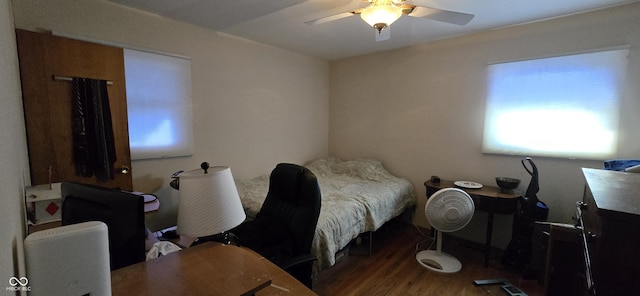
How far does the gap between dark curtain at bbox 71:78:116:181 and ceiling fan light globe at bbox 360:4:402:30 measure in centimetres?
201

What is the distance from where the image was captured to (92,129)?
1931 mm

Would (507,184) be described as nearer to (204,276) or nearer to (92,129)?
(204,276)

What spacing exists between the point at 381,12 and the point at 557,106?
2.04 m

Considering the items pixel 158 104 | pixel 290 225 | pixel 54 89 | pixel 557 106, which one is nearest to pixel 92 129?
pixel 54 89

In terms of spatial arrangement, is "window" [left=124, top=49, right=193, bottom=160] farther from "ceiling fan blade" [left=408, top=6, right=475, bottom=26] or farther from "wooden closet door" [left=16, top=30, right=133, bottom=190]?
"ceiling fan blade" [left=408, top=6, right=475, bottom=26]

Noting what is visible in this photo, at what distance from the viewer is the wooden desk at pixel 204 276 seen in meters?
0.87

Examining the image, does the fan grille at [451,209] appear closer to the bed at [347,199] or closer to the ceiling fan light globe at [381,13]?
the bed at [347,199]

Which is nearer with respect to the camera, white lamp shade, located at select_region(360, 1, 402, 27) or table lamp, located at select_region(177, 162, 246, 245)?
table lamp, located at select_region(177, 162, 246, 245)

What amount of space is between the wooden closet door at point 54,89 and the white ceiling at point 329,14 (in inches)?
22.9

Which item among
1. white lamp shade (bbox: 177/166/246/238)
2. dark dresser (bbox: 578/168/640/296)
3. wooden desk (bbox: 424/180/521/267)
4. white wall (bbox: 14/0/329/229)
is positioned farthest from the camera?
wooden desk (bbox: 424/180/521/267)

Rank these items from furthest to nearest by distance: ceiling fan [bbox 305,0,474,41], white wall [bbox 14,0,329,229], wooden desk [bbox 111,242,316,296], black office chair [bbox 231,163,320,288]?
white wall [bbox 14,0,329,229], ceiling fan [bbox 305,0,474,41], black office chair [bbox 231,163,320,288], wooden desk [bbox 111,242,316,296]

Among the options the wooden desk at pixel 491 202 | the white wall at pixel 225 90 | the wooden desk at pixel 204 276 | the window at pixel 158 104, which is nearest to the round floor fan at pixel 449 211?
the wooden desk at pixel 491 202

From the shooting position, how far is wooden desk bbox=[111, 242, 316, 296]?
0.87 m

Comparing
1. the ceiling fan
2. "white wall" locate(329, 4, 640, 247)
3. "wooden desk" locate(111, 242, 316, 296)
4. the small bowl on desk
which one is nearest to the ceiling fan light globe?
the ceiling fan
